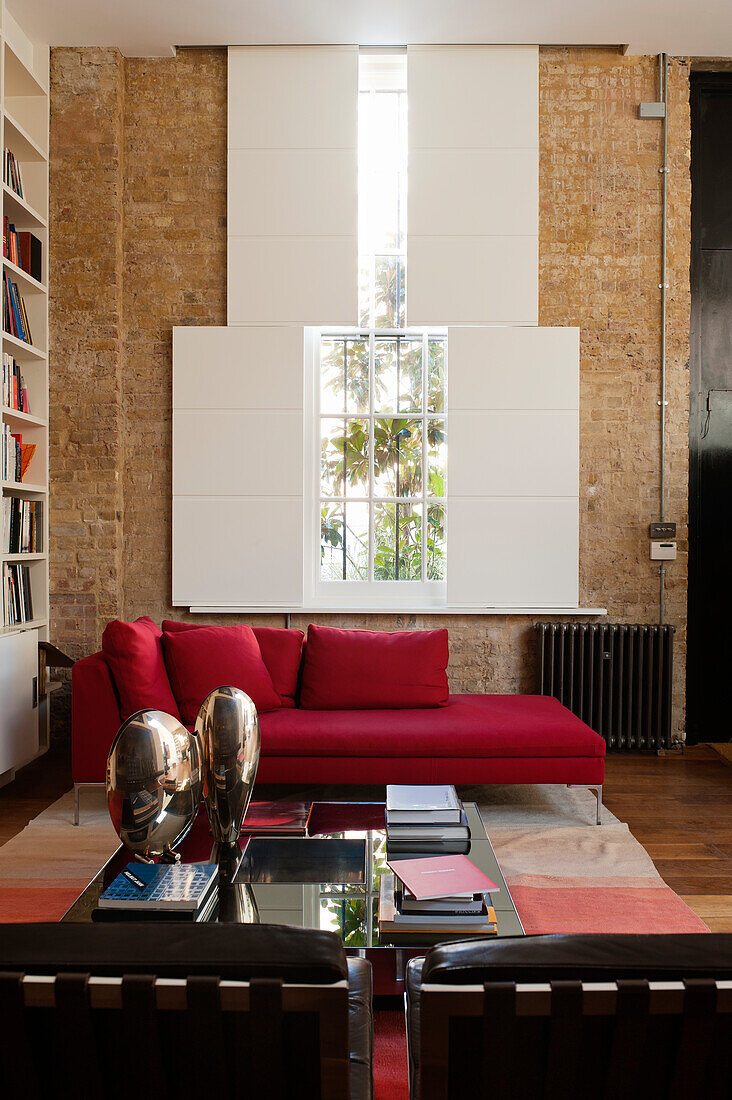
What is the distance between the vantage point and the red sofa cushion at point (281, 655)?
4102mm

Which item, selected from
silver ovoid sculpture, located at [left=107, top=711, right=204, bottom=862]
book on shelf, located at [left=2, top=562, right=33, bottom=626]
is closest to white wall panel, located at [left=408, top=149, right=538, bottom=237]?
book on shelf, located at [left=2, top=562, right=33, bottom=626]

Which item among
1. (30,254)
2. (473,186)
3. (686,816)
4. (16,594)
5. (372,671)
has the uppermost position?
(473,186)

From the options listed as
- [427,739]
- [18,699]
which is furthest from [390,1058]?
[18,699]

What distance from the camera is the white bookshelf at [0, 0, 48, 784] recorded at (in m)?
4.31

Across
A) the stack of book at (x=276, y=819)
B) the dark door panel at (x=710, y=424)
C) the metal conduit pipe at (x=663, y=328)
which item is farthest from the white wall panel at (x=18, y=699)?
the dark door panel at (x=710, y=424)

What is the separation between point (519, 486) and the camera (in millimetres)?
4906

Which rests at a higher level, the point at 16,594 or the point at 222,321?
the point at 222,321

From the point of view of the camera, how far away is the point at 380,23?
15.1 feet

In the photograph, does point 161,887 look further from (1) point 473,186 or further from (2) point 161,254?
(1) point 473,186

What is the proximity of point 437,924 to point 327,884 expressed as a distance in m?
0.39

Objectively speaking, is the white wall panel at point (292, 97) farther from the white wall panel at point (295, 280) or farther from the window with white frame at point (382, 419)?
the white wall panel at point (295, 280)

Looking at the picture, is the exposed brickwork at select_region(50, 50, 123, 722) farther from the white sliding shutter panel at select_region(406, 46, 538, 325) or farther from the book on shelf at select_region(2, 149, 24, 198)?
the white sliding shutter panel at select_region(406, 46, 538, 325)

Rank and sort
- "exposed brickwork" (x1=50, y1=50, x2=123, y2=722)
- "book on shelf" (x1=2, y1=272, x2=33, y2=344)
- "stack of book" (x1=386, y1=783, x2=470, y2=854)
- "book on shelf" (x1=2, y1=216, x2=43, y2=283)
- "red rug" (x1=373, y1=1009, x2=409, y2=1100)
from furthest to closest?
"exposed brickwork" (x1=50, y1=50, x2=123, y2=722) → "book on shelf" (x1=2, y1=216, x2=43, y2=283) → "book on shelf" (x1=2, y1=272, x2=33, y2=344) → "stack of book" (x1=386, y1=783, x2=470, y2=854) → "red rug" (x1=373, y1=1009, x2=409, y2=1100)

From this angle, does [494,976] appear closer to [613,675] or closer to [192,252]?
[613,675]
